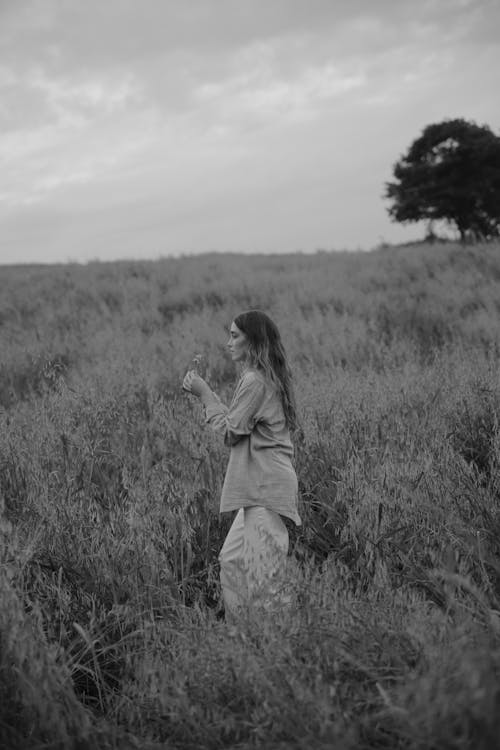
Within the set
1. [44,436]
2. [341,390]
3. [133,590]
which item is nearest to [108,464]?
[44,436]

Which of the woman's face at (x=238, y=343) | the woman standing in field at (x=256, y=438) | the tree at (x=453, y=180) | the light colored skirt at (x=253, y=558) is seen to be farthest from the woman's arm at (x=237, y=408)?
the tree at (x=453, y=180)

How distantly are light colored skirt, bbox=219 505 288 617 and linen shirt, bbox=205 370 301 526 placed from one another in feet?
0.24

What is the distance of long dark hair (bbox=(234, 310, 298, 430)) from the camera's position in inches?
113

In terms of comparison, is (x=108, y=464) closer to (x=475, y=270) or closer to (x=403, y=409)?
(x=403, y=409)

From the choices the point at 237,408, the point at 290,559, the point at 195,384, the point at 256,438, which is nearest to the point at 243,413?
the point at 237,408

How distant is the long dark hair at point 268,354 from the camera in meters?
2.88

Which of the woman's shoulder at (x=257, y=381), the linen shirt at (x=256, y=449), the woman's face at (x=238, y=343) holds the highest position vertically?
the woman's face at (x=238, y=343)

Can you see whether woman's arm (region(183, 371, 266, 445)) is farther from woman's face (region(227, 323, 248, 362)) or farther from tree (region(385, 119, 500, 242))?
tree (region(385, 119, 500, 242))

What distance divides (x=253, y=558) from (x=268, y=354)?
1.02 m

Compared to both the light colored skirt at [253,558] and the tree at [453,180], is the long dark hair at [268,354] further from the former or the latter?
the tree at [453,180]

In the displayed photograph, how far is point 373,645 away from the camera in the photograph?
1887 mm

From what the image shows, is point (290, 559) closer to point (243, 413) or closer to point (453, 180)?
point (243, 413)

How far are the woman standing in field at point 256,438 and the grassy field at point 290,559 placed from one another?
201 mm

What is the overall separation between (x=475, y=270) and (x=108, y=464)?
853cm
